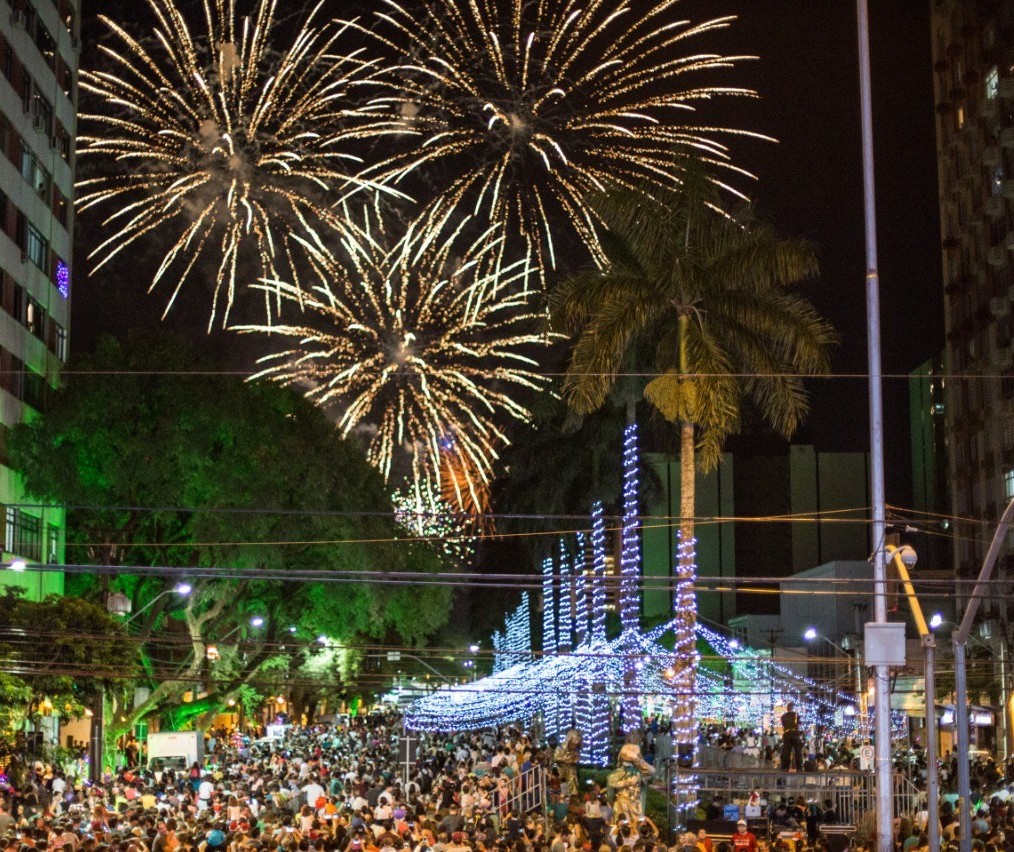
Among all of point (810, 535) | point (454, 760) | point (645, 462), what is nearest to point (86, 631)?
point (454, 760)

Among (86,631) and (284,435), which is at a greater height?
(284,435)

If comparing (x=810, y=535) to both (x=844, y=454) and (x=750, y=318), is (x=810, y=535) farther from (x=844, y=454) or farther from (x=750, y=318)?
(x=750, y=318)

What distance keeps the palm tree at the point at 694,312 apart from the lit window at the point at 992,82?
129ft

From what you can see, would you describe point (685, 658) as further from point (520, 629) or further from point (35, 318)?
point (520, 629)

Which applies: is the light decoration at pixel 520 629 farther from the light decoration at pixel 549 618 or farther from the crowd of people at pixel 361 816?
the crowd of people at pixel 361 816

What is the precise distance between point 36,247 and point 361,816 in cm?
2923

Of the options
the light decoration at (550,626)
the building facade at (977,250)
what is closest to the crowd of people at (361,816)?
the light decoration at (550,626)

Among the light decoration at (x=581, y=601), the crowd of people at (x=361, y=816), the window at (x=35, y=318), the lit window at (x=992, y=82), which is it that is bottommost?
the crowd of people at (x=361, y=816)

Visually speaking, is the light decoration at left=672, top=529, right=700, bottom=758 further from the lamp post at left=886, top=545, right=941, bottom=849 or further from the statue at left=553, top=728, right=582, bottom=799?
the lamp post at left=886, top=545, right=941, bottom=849

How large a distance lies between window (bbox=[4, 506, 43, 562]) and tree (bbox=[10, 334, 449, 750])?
0.97 metres

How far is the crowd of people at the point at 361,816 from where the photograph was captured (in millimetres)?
23938

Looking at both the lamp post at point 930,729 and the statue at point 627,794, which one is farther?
the statue at point 627,794

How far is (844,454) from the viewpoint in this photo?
360ft

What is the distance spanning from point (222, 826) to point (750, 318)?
15.6 m
